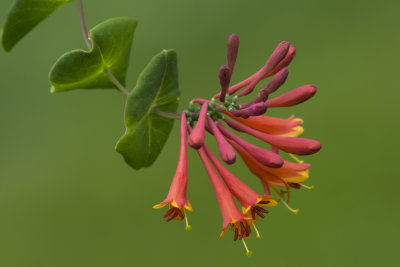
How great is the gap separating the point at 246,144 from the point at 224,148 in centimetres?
9

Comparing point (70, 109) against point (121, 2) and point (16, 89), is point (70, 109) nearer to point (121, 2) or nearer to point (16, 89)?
point (16, 89)

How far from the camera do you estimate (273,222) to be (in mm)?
1843

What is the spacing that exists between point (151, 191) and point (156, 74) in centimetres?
114

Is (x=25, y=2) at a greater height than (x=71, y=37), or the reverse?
(x=71, y=37)

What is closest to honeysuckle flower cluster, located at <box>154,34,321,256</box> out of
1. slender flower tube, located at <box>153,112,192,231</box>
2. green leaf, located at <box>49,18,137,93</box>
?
slender flower tube, located at <box>153,112,192,231</box>

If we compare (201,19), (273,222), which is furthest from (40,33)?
(273,222)

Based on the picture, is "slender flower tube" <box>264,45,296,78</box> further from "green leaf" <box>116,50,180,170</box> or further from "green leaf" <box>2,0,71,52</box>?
"green leaf" <box>2,0,71,52</box>

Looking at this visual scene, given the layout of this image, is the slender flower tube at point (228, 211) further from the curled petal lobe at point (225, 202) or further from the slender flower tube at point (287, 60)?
the slender flower tube at point (287, 60)

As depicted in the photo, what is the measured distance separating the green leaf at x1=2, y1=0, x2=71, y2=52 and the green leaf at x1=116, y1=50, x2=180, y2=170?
0.61ft

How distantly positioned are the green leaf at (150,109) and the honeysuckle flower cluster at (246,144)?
5 centimetres

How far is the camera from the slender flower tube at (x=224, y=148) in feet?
2.29

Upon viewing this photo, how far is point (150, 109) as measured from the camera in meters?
0.81

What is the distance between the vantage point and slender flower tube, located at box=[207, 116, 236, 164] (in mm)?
699

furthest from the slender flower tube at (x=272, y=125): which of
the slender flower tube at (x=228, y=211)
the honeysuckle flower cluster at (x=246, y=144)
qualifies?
the slender flower tube at (x=228, y=211)
